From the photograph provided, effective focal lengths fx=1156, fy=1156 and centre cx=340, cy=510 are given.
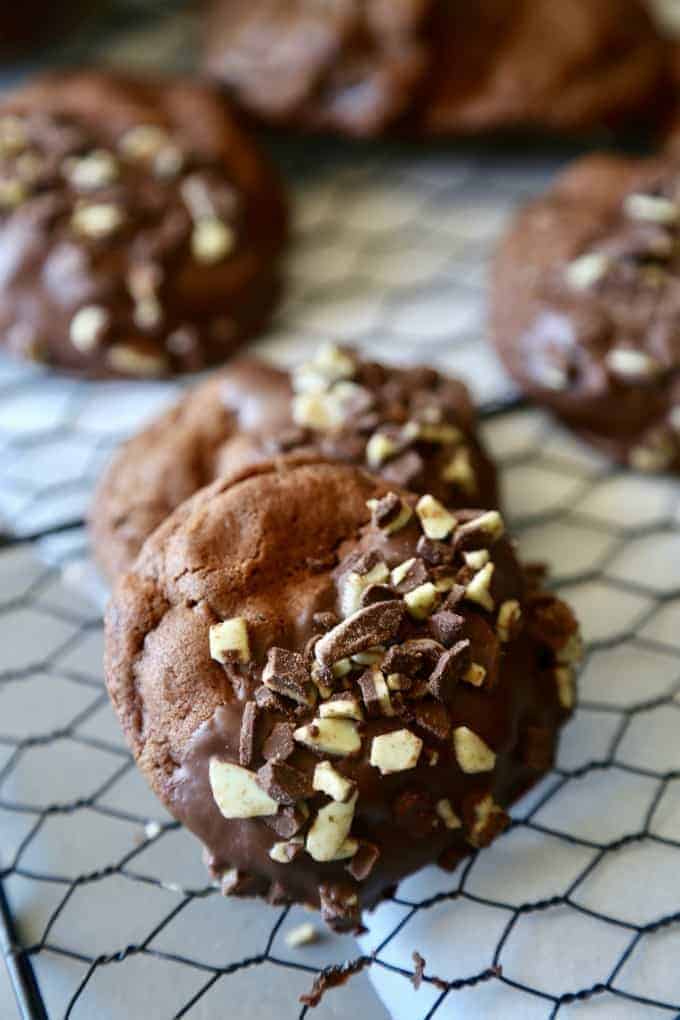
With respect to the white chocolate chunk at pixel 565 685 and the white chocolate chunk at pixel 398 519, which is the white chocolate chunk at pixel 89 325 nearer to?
the white chocolate chunk at pixel 398 519

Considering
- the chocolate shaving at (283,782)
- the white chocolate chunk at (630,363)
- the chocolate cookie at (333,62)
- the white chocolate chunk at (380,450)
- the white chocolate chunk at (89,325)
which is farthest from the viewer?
the chocolate cookie at (333,62)

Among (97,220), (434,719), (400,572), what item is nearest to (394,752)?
(434,719)

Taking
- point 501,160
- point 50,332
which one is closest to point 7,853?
point 50,332

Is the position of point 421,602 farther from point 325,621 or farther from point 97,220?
point 97,220

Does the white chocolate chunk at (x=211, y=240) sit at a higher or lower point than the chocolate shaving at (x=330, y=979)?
higher

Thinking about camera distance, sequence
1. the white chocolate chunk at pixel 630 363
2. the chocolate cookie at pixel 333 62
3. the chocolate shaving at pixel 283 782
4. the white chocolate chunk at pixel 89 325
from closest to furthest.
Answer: the chocolate shaving at pixel 283 782
the white chocolate chunk at pixel 630 363
the white chocolate chunk at pixel 89 325
the chocolate cookie at pixel 333 62

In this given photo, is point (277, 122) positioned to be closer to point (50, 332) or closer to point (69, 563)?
point (50, 332)

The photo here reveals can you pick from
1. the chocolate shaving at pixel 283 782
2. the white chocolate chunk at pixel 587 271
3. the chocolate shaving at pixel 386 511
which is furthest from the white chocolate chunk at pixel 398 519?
the white chocolate chunk at pixel 587 271
